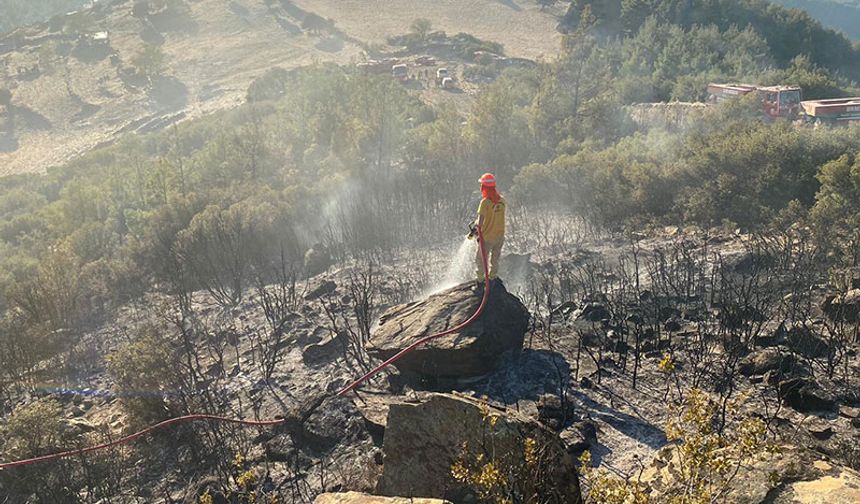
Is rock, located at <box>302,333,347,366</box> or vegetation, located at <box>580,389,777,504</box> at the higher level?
vegetation, located at <box>580,389,777,504</box>

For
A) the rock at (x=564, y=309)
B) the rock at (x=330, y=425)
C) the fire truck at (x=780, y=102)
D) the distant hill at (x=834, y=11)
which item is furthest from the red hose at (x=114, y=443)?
the distant hill at (x=834, y=11)

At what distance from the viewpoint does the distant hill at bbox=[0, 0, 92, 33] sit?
120875mm

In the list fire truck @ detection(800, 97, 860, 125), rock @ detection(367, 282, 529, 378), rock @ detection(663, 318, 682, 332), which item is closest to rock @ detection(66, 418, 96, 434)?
rock @ detection(367, 282, 529, 378)

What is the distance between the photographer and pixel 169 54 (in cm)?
7400

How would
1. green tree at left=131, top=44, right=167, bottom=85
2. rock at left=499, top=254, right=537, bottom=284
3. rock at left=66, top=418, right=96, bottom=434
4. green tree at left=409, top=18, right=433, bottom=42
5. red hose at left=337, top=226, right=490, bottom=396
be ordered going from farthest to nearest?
green tree at left=409, top=18, right=433, bottom=42
green tree at left=131, top=44, right=167, bottom=85
rock at left=499, top=254, right=537, bottom=284
rock at left=66, top=418, right=96, bottom=434
red hose at left=337, top=226, right=490, bottom=396

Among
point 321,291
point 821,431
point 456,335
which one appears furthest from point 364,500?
point 321,291

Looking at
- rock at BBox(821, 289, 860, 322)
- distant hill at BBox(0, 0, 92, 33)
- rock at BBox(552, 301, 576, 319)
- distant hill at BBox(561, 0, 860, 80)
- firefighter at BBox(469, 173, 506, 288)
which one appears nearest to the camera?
firefighter at BBox(469, 173, 506, 288)

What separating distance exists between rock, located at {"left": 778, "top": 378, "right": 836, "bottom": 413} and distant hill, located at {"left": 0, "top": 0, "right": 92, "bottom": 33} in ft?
472

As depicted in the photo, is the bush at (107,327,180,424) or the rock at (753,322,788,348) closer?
the rock at (753,322,788,348)

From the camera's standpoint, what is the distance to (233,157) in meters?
26.9

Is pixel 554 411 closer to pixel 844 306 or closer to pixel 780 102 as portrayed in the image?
pixel 844 306

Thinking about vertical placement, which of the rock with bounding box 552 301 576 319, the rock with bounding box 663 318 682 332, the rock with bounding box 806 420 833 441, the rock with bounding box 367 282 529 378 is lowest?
the rock with bounding box 552 301 576 319

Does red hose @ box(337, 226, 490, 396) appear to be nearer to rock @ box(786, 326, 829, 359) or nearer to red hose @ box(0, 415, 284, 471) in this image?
red hose @ box(0, 415, 284, 471)

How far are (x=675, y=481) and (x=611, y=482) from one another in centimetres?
112
